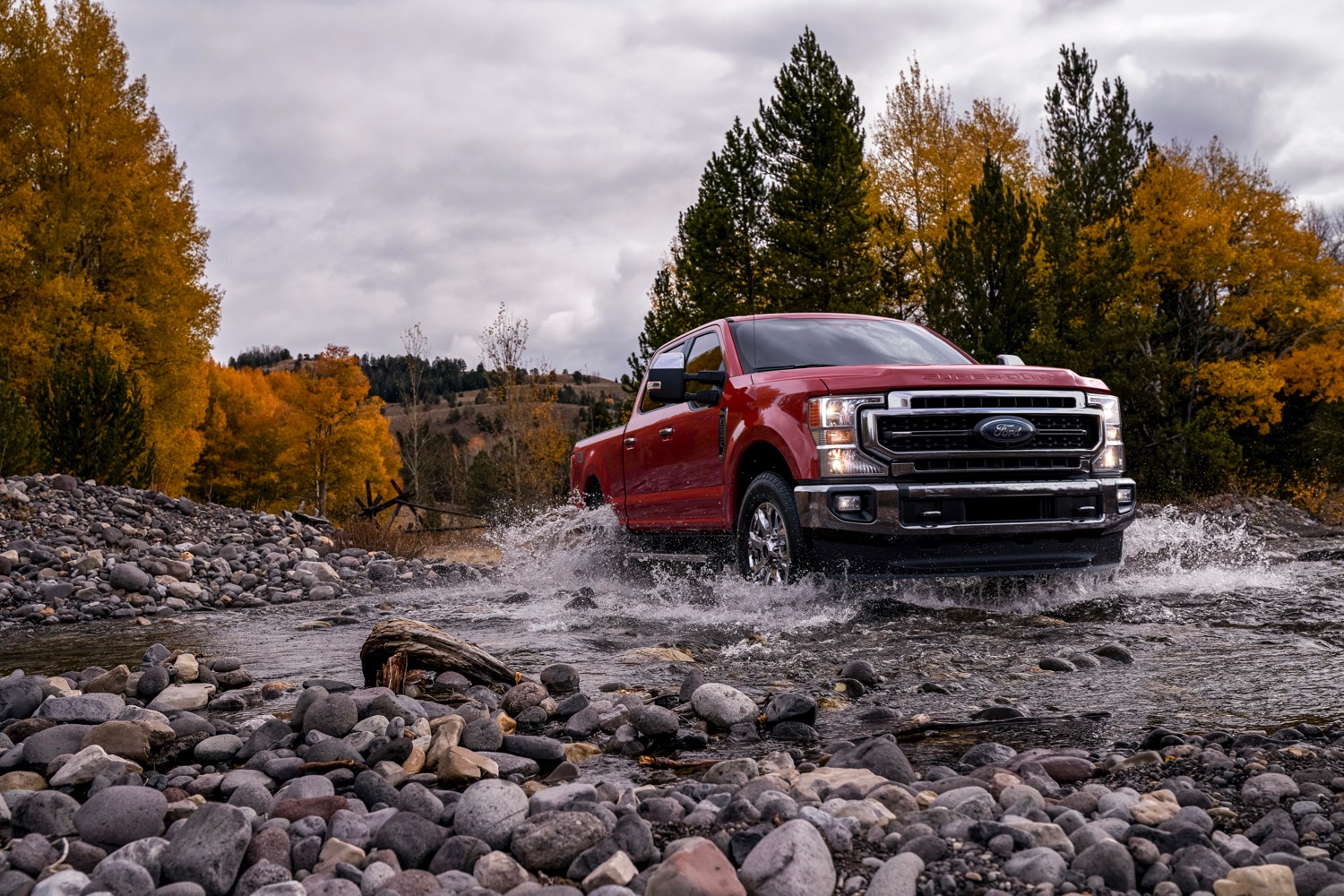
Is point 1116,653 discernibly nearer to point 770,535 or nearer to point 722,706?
point 722,706

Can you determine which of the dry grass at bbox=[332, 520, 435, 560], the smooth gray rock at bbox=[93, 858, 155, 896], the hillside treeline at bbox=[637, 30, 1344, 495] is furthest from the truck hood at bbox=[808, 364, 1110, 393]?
the hillside treeline at bbox=[637, 30, 1344, 495]

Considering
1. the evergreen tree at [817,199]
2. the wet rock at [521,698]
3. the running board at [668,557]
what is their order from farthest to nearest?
the evergreen tree at [817,199] → the running board at [668,557] → the wet rock at [521,698]

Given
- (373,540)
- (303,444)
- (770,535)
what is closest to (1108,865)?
(770,535)

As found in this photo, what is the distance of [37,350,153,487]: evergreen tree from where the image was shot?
14969 mm

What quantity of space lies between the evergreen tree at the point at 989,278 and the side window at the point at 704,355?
1345 centimetres

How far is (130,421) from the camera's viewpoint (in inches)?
623

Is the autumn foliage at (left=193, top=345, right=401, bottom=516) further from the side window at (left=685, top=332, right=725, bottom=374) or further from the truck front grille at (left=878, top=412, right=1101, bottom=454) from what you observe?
the truck front grille at (left=878, top=412, right=1101, bottom=454)

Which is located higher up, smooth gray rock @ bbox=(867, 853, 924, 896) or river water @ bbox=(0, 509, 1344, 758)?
smooth gray rock @ bbox=(867, 853, 924, 896)

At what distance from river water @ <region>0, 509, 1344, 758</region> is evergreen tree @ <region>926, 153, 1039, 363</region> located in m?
12.6

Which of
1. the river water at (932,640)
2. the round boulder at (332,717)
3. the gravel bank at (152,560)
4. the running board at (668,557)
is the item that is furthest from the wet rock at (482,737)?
the gravel bank at (152,560)

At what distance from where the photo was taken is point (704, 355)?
7383 mm

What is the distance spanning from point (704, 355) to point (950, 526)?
2.79 metres

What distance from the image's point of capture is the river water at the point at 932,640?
3.31 meters

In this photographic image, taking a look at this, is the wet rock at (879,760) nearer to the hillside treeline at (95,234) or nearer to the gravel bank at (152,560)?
the gravel bank at (152,560)
